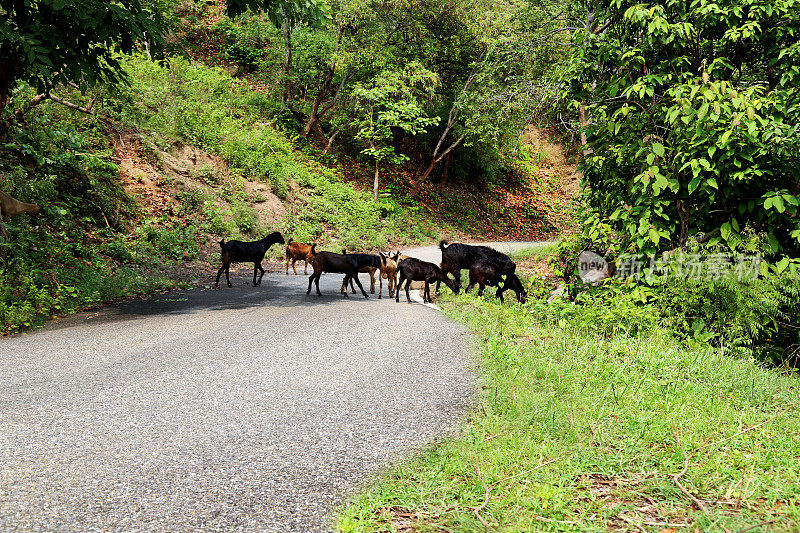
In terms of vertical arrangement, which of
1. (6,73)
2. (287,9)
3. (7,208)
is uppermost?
(287,9)

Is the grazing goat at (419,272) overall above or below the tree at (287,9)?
below

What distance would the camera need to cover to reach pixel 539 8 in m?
18.1

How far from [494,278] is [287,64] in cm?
2021

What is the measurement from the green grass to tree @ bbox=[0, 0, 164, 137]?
22.1 ft

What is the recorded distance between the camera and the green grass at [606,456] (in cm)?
276

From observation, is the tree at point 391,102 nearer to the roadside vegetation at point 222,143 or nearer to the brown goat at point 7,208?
the roadside vegetation at point 222,143

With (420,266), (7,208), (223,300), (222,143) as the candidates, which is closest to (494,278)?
(420,266)

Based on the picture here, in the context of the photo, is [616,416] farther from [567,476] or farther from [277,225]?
[277,225]

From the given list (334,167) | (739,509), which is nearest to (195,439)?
(739,509)

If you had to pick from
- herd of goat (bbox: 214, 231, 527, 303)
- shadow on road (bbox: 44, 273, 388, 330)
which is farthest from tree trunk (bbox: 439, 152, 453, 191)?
herd of goat (bbox: 214, 231, 527, 303)

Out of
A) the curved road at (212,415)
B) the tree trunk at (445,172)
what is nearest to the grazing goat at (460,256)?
the curved road at (212,415)

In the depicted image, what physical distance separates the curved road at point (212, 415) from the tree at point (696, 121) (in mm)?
3651

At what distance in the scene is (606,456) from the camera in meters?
3.41

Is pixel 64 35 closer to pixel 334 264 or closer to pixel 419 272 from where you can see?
pixel 334 264
